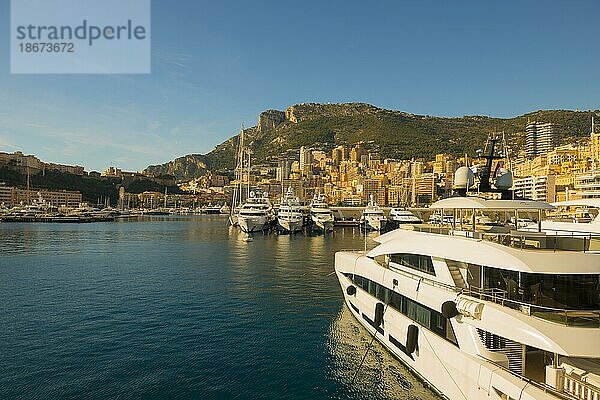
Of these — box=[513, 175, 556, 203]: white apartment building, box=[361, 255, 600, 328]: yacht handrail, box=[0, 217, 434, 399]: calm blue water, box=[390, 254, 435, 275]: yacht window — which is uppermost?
box=[513, 175, 556, 203]: white apartment building

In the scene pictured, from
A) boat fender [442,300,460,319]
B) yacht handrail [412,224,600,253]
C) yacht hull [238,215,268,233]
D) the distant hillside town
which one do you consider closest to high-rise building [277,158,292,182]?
the distant hillside town

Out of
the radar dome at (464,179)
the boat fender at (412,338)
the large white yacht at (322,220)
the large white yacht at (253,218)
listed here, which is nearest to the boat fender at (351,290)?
the boat fender at (412,338)

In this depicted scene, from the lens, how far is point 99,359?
1444 centimetres

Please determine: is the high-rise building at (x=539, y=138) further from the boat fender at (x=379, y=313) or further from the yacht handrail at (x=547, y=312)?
the yacht handrail at (x=547, y=312)

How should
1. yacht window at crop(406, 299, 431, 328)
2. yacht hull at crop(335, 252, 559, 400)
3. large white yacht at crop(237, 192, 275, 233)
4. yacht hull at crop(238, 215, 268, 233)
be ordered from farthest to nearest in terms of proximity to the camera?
large white yacht at crop(237, 192, 275, 233), yacht hull at crop(238, 215, 268, 233), yacht window at crop(406, 299, 431, 328), yacht hull at crop(335, 252, 559, 400)

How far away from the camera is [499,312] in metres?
9.27

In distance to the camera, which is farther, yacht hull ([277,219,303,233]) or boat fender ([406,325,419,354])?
yacht hull ([277,219,303,233])

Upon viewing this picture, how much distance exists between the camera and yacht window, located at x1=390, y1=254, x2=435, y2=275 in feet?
41.8

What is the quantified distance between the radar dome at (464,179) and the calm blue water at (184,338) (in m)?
6.29

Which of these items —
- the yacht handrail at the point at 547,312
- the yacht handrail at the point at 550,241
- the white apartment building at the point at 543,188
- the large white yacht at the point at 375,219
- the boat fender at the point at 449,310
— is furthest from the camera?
the large white yacht at the point at 375,219

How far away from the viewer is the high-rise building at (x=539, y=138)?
141 meters

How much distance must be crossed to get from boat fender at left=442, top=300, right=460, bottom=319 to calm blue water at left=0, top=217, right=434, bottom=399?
2720mm

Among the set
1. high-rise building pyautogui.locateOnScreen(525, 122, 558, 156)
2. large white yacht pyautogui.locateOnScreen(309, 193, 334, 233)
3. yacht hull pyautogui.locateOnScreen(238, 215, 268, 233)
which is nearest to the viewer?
yacht hull pyautogui.locateOnScreen(238, 215, 268, 233)

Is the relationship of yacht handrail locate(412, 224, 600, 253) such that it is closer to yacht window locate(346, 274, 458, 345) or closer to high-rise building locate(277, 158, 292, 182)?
yacht window locate(346, 274, 458, 345)
